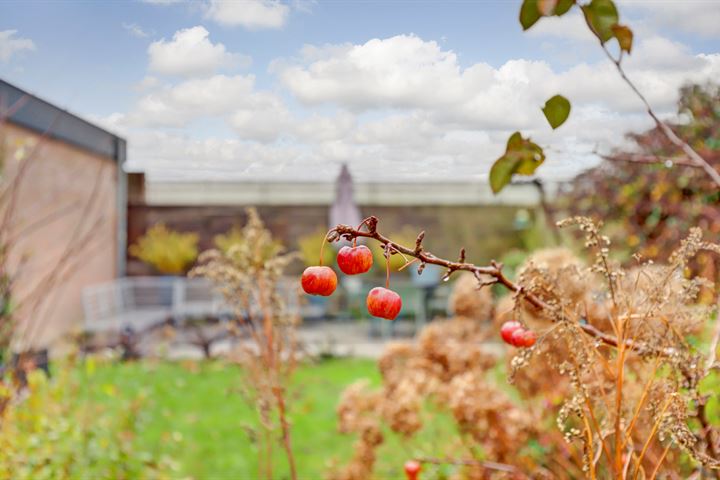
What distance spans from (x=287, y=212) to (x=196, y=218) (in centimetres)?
99

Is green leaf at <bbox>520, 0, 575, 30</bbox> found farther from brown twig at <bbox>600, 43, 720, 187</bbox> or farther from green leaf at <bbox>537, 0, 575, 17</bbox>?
brown twig at <bbox>600, 43, 720, 187</bbox>

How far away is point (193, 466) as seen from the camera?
297 cm

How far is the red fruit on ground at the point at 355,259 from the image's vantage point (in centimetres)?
59

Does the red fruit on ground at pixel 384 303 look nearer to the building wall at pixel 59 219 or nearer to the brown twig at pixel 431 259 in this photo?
the brown twig at pixel 431 259

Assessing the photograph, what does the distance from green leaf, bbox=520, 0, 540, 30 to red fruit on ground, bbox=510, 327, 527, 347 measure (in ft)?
1.28

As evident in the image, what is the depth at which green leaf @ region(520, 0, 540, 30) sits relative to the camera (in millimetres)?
467

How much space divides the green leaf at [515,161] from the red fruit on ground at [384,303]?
0.16 meters

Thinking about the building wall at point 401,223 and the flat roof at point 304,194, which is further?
the building wall at point 401,223

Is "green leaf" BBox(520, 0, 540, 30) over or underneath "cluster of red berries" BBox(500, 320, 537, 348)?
over

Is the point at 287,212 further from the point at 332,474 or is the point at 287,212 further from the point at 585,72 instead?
the point at 585,72

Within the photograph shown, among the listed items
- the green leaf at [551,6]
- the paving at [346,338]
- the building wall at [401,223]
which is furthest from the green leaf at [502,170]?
the building wall at [401,223]

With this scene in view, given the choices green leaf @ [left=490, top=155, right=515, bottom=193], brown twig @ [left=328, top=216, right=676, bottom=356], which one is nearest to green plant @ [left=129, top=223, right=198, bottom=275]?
brown twig @ [left=328, top=216, right=676, bottom=356]

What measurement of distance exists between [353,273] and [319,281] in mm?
33

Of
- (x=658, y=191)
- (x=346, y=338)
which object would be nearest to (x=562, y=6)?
(x=658, y=191)
